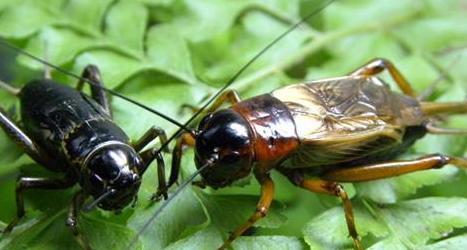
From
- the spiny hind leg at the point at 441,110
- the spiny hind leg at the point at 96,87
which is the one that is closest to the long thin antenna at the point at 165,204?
the spiny hind leg at the point at 96,87

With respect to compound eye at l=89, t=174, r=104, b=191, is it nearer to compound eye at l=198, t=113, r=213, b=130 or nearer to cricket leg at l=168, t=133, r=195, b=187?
cricket leg at l=168, t=133, r=195, b=187

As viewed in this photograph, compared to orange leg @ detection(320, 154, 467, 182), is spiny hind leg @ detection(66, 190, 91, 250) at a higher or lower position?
lower

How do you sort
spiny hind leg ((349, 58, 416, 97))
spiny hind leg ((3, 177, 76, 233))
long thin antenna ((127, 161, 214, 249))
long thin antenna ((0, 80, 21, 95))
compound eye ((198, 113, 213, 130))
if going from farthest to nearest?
1. spiny hind leg ((349, 58, 416, 97))
2. long thin antenna ((0, 80, 21, 95))
3. compound eye ((198, 113, 213, 130))
4. spiny hind leg ((3, 177, 76, 233))
5. long thin antenna ((127, 161, 214, 249))

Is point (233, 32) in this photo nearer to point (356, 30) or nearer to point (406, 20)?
point (356, 30)

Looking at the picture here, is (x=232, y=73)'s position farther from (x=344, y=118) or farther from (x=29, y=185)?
(x=29, y=185)

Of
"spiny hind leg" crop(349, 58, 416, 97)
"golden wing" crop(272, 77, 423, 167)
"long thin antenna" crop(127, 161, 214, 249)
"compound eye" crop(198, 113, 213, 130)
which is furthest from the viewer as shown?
"spiny hind leg" crop(349, 58, 416, 97)

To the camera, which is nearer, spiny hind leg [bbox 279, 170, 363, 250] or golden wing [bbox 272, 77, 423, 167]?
spiny hind leg [bbox 279, 170, 363, 250]

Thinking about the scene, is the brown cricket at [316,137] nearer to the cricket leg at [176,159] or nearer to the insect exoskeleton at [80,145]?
the cricket leg at [176,159]

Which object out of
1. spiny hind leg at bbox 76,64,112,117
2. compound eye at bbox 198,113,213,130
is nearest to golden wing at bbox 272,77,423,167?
compound eye at bbox 198,113,213,130
